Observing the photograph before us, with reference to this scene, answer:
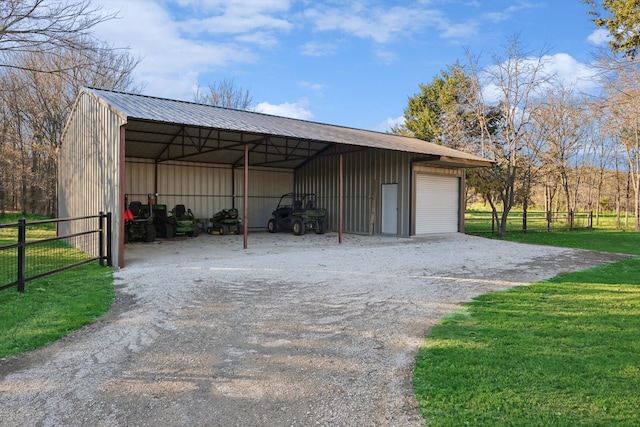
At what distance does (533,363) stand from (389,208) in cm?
1187

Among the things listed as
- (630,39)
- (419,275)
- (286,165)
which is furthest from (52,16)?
(286,165)

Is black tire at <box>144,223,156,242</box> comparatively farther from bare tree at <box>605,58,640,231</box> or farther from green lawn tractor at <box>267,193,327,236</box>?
bare tree at <box>605,58,640,231</box>

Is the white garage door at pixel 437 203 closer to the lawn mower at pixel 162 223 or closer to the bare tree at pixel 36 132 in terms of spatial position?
the lawn mower at pixel 162 223

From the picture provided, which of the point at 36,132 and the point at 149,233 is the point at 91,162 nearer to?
the point at 149,233

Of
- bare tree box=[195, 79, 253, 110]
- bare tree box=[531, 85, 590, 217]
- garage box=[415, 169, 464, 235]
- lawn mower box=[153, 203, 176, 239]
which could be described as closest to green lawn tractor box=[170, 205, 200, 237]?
lawn mower box=[153, 203, 176, 239]

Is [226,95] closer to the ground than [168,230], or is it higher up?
higher up

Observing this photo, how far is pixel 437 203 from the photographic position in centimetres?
1514

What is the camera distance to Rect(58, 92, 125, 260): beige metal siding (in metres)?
8.17

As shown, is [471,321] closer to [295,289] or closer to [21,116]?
[295,289]

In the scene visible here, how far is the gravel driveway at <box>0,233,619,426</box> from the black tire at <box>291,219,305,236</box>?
7.01 metres

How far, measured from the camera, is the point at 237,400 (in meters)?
2.66

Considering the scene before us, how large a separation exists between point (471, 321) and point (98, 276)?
574cm

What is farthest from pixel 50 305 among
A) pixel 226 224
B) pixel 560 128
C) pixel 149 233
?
pixel 560 128

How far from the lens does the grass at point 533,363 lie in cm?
248
